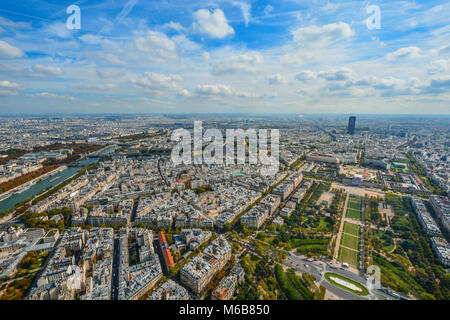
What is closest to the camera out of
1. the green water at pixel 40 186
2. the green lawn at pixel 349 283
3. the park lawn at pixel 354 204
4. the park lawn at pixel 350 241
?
the green lawn at pixel 349 283

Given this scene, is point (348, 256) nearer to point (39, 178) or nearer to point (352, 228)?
point (352, 228)

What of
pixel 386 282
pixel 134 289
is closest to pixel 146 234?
pixel 134 289

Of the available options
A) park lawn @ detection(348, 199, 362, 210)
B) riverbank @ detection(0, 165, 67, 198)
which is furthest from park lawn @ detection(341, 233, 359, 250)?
riverbank @ detection(0, 165, 67, 198)

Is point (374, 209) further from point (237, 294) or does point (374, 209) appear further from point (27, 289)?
point (27, 289)

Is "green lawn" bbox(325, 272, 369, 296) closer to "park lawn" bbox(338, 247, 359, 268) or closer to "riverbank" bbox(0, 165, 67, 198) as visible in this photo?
"park lawn" bbox(338, 247, 359, 268)

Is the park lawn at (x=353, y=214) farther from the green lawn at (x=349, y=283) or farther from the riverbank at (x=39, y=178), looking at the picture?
the riverbank at (x=39, y=178)

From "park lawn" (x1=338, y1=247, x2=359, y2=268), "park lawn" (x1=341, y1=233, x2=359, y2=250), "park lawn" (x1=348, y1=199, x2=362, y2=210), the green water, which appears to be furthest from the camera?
the green water
